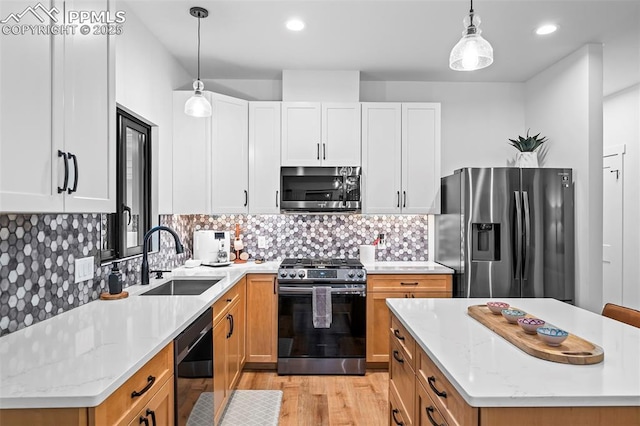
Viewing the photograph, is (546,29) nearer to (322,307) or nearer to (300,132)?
(300,132)

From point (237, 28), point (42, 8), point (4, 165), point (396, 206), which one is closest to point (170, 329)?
point (4, 165)

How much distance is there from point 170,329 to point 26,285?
655 millimetres

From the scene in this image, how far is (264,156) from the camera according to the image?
147 inches

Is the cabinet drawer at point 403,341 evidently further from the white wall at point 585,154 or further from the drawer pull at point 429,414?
the white wall at point 585,154

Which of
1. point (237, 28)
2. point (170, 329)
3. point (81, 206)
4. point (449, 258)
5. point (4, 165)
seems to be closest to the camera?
point (4, 165)

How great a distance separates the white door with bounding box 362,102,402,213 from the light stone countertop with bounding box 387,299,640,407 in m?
1.91

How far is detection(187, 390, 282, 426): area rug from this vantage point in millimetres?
2674

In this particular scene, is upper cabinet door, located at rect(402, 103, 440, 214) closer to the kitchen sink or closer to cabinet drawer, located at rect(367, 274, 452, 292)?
cabinet drawer, located at rect(367, 274, 452, 292)

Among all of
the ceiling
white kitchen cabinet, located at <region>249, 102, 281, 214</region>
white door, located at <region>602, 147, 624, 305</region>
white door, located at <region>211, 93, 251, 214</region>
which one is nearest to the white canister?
white kitchen cabinet, located at <region>249, 102, 281, 214</region>

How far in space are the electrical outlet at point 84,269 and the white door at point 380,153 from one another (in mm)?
2322

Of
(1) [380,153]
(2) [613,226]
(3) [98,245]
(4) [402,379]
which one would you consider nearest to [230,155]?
(1) [380,153]

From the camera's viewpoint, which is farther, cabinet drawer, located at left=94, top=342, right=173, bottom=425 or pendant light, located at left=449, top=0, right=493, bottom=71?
pendant light, located at left=449, top=0, right=493, bottom=71

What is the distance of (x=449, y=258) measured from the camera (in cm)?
366

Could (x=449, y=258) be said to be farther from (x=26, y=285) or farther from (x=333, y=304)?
(x=26, y=285)
